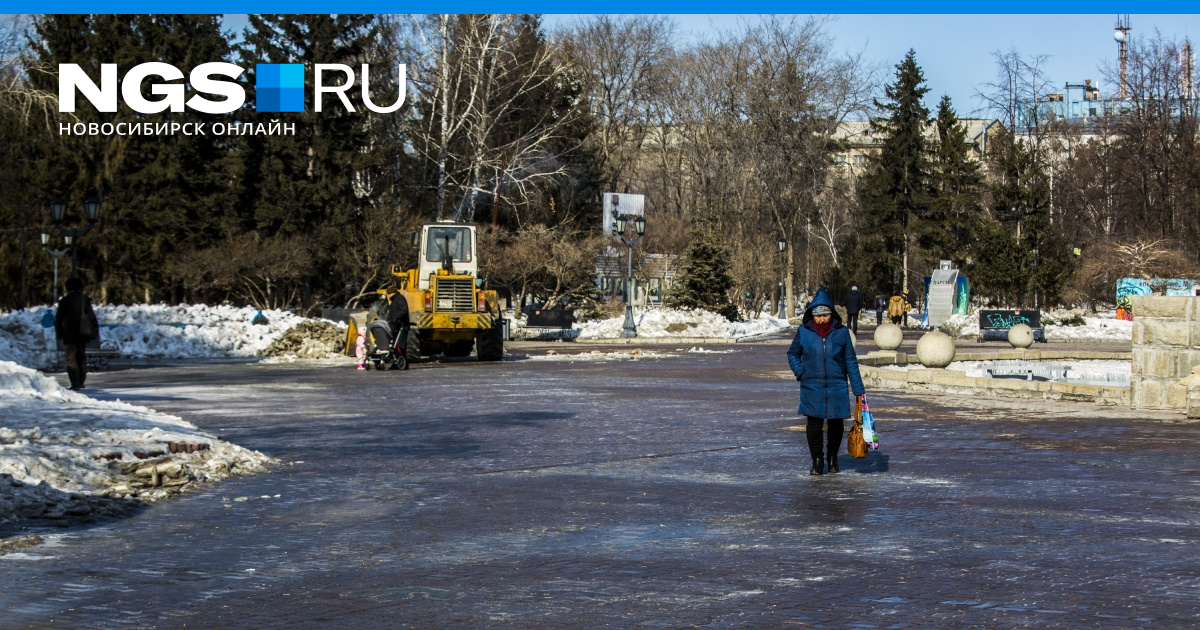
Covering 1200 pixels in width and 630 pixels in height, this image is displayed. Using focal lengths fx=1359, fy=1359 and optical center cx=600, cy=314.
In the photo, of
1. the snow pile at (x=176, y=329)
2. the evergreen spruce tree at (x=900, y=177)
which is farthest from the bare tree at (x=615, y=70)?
the snow pile at (x=176, y=329)

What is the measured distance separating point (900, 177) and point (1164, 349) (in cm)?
5799

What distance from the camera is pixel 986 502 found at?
10.2 meters

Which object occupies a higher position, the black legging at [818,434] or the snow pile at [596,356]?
the black legging at [818,434]

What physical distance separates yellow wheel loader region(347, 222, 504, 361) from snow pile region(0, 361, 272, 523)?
1593cm

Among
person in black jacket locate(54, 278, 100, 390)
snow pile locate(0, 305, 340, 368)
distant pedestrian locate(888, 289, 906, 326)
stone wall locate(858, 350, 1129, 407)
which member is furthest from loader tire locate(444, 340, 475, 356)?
distant pedestrian locate(888, 289, 906, 326)

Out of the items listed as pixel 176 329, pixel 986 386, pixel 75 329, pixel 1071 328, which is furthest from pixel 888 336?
pixel 1071 328

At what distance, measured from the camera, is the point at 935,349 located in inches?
878

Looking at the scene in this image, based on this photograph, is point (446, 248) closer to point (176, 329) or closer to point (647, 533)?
point (176, 329)

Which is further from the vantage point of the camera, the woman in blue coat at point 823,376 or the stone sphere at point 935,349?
the stone sphere at point 935,349

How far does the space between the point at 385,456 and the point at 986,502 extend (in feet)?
19.4

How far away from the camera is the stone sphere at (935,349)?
2228 centimetres

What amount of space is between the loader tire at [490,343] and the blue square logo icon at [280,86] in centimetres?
2268

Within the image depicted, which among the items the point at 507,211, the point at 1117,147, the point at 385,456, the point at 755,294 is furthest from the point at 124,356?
the point at 1117,147

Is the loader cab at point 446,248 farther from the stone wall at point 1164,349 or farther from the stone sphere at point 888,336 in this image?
the stone wall at point 1164,349
